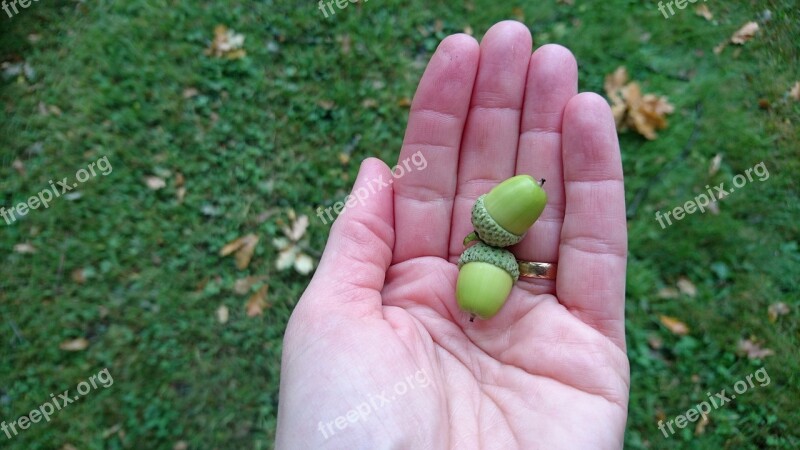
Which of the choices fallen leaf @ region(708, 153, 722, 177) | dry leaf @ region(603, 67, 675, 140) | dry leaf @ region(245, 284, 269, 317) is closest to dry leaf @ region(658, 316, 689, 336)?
fallen leaf @ region(708, 153, 722, 177)

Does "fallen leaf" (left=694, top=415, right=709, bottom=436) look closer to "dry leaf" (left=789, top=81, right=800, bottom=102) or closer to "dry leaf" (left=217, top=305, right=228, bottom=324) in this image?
"dry leaf" (left=789, top=81, right=800, bottom=102)

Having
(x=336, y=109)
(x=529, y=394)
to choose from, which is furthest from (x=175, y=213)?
(x=529, y=394)

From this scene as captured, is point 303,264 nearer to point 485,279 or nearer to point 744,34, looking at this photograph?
point 485,279

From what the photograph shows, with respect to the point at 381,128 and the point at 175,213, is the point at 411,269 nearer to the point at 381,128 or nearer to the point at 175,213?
the point at 381,128
